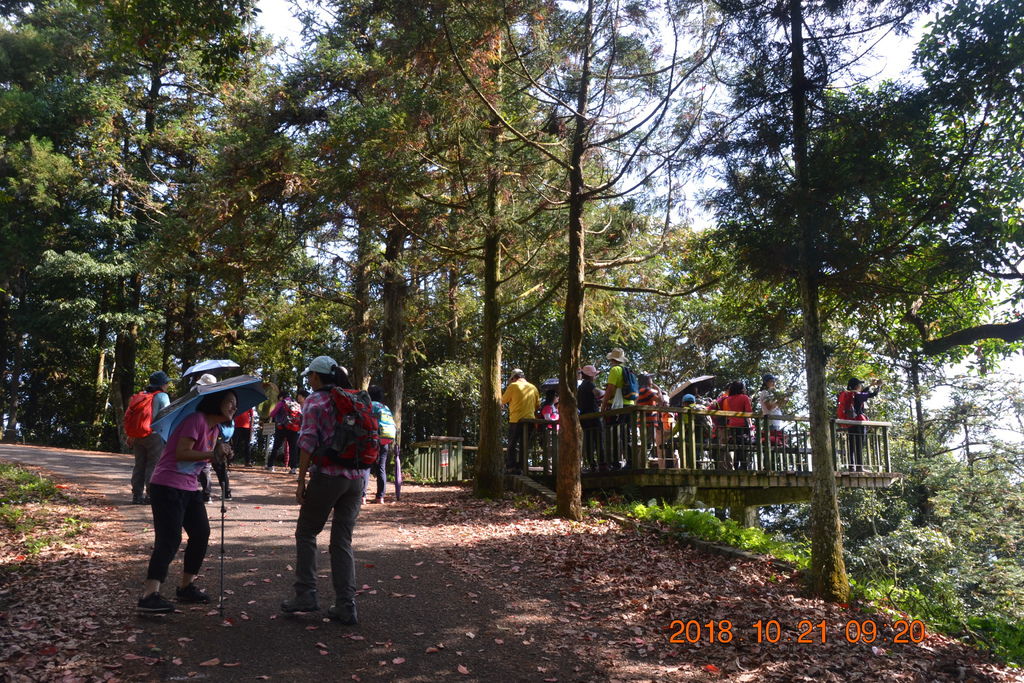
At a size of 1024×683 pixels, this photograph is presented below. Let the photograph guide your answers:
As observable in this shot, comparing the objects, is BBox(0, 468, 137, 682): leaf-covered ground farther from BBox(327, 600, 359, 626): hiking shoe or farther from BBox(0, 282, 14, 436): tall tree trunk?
BBox(0, 282, 14, 436): tall tree trunk

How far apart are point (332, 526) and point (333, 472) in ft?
1.39

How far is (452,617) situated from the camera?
649 cm

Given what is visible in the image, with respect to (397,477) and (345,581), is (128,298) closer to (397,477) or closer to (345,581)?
(397,477)

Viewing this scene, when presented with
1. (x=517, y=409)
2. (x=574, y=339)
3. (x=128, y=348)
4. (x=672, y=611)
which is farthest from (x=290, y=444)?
(x=128, y=348)

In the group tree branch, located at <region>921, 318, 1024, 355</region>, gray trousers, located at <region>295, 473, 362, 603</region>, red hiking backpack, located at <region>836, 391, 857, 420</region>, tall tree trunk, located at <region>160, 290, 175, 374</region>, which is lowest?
gray trousers, located at <region>295, 473, 362, 603</region>

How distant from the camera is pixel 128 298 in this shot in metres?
28.9

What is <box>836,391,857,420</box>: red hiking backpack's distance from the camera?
16.2 meters

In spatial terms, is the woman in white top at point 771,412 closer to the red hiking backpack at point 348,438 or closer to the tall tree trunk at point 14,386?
the red hiking backpack at point 348,438

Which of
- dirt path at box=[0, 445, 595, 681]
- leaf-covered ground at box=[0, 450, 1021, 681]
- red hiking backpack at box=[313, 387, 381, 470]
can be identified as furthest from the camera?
red hiking backpack at box=[313, 387, 381, 470]

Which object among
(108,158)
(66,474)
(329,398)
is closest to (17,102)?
(108,158)

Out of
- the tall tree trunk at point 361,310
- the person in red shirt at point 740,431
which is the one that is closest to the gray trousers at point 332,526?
the person in red shirt at point 740,431

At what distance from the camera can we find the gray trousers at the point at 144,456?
32.8ft

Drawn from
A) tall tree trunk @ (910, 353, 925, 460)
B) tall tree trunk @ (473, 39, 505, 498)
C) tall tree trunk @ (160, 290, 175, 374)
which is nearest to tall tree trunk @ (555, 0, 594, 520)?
tall tree trunk @ (473, 39, 505, 498)

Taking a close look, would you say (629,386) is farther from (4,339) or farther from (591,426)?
(4,339)
